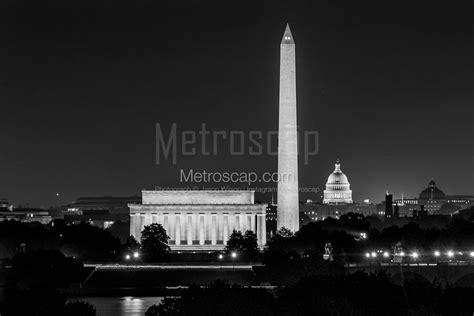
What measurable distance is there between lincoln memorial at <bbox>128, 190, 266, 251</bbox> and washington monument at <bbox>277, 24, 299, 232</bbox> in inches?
901

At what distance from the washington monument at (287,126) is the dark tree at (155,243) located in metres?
12.5

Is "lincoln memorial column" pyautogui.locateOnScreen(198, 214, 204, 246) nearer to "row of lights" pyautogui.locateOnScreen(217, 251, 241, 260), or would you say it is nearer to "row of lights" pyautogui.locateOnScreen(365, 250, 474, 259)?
"row of lights" pyautogui.locateOnScreen(217, 251, 241, 260)

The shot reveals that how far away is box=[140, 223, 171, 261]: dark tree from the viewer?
15615cm

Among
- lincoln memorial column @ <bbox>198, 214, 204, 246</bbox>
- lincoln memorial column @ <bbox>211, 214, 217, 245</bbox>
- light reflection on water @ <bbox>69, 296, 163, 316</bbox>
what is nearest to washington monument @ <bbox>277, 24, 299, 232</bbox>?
lincoln memorial column @ <bbox>211, 214, 217, 245</bbox>

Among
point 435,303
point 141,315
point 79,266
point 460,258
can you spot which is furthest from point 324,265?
point 435,303

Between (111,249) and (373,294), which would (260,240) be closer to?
(111,249)

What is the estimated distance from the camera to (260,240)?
7470 inches

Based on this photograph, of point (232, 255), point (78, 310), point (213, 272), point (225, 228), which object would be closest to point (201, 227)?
point (225, 228)

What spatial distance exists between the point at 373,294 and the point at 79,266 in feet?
134

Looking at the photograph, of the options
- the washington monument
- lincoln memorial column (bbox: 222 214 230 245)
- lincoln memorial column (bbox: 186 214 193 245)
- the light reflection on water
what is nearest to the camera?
the light reflection on water

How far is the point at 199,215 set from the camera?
193 metres

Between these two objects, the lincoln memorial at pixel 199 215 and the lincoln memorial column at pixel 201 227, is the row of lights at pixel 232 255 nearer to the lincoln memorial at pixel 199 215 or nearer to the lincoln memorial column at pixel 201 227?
the lincoln memorial at pixel 199 215

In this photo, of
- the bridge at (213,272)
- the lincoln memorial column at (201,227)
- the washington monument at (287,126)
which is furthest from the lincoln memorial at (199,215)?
the bridge at (213,272)

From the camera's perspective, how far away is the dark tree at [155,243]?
156 meters
